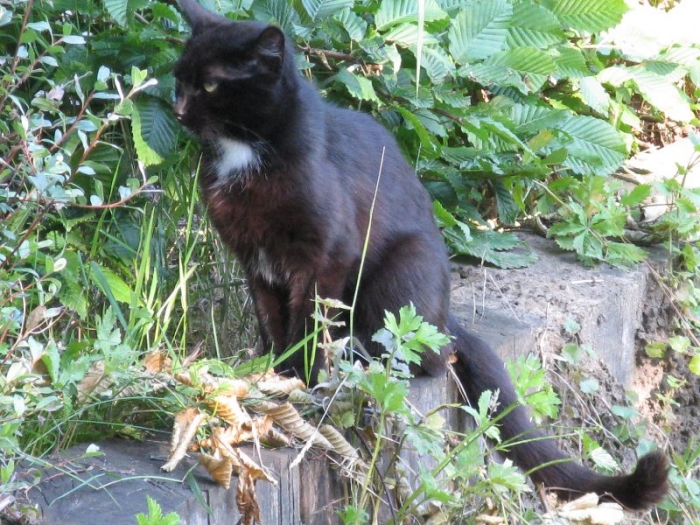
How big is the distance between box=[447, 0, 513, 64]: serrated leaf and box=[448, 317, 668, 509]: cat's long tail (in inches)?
42.3

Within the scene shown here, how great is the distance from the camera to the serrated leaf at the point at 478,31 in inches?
136

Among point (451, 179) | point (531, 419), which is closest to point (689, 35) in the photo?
point (451, 179)

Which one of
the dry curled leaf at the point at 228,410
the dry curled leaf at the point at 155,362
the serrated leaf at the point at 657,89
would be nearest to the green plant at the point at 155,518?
the dry curled leaf at the point at 228,410

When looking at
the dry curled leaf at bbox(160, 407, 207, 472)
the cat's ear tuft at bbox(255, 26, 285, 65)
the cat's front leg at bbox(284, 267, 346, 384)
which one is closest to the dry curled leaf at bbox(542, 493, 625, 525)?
the cat's front leg at bbox(284, 267, 346, 384)

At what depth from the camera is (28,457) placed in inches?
68.4

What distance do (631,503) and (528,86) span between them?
195 centimetres

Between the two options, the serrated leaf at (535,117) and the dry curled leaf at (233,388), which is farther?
the serrated leaf at (535,117)

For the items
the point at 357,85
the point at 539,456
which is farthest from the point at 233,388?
the point at 357,85

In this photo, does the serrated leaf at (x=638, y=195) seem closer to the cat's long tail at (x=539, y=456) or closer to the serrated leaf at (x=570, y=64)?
the serrated leaf at (x=570, y=64)

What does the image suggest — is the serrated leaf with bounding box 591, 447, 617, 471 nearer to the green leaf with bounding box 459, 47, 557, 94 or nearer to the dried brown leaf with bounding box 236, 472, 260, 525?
the dried brown leaf with bounding box 236, 472, 260, 525

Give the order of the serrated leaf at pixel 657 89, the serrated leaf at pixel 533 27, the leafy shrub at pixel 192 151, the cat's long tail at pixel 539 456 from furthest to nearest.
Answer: the serrated leaf at pixel 657 89 → the serrated leaf at pixel 533 27 → the cat's long tail at pixel 539 456 → the leafy shrub at pixel 192 151

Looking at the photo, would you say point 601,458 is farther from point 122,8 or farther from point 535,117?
point 122,8

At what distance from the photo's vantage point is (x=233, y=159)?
2.66m

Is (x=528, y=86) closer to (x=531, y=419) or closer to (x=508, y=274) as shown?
(x=508, y=274)
